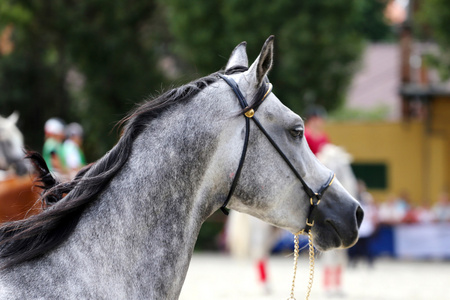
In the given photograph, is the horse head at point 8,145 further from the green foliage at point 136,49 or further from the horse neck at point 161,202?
the horse neck at point 161,202

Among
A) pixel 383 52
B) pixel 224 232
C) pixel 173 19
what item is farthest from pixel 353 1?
pixel 383 52

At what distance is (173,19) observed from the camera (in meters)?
17.1

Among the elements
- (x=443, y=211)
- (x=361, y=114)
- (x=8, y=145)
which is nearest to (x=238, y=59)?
(x=8, y=145)

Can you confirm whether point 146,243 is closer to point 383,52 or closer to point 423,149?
point 423,149

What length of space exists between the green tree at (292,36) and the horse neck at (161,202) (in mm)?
12734

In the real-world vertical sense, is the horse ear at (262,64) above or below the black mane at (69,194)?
above

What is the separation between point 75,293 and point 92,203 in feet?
1.26

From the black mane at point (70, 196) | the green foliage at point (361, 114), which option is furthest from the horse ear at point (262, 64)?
the green foliage at point (361, 114)

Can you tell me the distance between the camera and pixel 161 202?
104 inches

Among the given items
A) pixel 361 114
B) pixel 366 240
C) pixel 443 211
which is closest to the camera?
pixel 366 240

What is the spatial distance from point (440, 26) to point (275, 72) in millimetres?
4012

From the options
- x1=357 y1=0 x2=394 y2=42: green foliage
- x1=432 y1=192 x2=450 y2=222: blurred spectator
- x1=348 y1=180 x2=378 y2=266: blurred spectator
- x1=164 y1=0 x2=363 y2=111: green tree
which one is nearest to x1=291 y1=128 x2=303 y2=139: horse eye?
x1=348 y1=180 x2=378 y2=266: blurred spectator

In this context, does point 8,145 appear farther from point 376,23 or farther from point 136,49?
point 376,23

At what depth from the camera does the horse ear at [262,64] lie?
264cm
